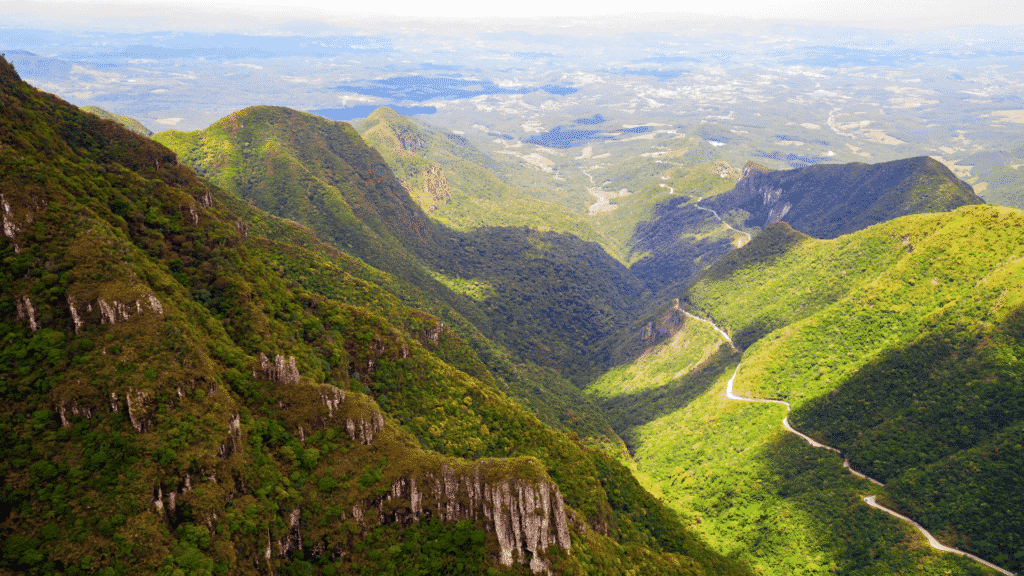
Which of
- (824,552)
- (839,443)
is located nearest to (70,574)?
(824,552)

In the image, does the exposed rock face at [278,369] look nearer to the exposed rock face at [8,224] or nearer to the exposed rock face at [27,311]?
the exposed rock face at [27,311]

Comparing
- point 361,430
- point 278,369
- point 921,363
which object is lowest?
point 921,363

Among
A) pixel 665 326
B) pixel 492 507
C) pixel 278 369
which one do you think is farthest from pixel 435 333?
pixel 665 326

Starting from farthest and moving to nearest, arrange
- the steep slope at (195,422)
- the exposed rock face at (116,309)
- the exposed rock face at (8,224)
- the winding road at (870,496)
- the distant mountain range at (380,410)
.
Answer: the winding road at (870,496) < the exposed rock face at (8,224) < the exposed rock face at (116,309) < the distant mountain range at (380,410) < the steep slope at (195,422)

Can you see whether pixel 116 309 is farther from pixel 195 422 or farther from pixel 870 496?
pixel 870 496

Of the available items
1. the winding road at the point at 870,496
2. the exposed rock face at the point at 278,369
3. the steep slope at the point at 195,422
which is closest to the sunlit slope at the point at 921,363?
the winding road at the point at 870,496

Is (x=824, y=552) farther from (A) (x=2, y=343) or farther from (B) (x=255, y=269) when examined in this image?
(A) (x=2, y=343)

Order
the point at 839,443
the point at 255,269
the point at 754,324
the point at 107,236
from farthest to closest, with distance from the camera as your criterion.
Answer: the point at 754,324 → the point at 839,443 → the point at 255,269 → the point at 107,236
